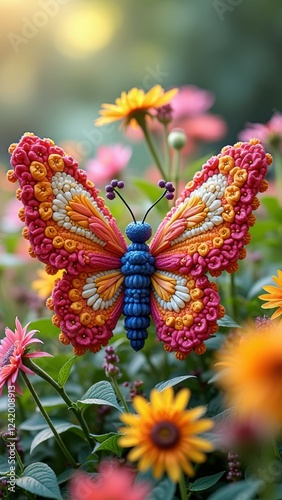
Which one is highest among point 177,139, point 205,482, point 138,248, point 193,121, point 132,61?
point 132,61

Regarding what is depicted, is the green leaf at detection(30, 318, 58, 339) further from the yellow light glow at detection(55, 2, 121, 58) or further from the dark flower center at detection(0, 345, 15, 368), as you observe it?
the yellow light glow at detection(55, 2, 121, 58)

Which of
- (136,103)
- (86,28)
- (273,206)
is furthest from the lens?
(86,28)

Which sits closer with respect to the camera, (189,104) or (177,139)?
(177,139)

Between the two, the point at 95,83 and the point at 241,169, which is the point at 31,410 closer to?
the point at 241,169

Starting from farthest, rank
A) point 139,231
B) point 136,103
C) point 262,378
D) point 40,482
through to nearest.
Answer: point 136,103, point 139,231, point 40,482, point 262,378

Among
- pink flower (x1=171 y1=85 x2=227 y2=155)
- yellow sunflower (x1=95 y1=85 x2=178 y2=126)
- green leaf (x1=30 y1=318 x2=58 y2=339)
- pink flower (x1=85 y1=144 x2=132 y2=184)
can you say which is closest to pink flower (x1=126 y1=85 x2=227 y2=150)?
pink flower (x1=171 y1=85 x2=227 y2=155)

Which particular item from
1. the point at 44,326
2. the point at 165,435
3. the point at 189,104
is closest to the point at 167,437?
the point at 165,435

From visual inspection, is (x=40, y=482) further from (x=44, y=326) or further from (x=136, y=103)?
(x=136, y=103)
